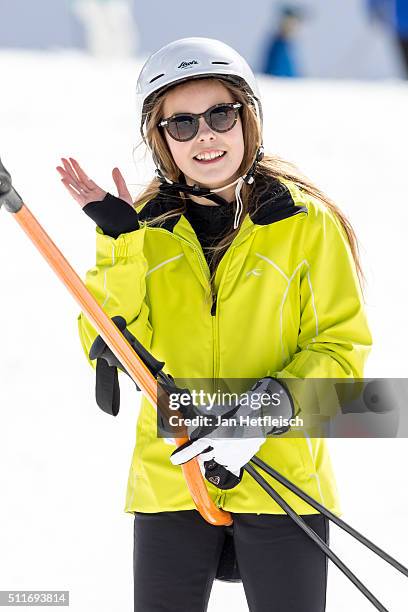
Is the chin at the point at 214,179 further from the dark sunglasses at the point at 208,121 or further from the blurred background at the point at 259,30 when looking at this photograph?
the blurred background at the point at 259,30

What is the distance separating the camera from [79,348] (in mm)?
6883

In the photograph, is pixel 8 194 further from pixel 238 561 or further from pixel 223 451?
pixel 238 561

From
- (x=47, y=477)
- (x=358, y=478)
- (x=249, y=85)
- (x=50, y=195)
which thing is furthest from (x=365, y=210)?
(x=249, y=85)

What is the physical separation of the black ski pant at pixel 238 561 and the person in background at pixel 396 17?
15.3 meters

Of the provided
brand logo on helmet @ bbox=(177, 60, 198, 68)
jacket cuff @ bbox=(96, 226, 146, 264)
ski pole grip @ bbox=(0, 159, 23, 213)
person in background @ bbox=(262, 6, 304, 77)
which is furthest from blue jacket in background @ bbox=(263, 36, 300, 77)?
ski pole grip @ bbox=(0, 159, 23, 213)

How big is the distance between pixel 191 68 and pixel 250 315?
703 mm

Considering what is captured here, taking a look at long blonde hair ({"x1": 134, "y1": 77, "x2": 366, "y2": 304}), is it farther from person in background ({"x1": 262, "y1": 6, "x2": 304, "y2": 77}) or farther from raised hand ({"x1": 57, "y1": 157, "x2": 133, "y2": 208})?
person in background ({"x1": 262, "y1": 6, "x2": 304, "y2": 77})

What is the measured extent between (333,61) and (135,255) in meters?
15.2

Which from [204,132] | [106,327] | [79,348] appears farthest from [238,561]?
[79,348]

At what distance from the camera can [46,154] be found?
1107 cm

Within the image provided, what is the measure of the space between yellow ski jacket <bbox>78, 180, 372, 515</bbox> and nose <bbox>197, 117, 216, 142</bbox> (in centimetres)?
24

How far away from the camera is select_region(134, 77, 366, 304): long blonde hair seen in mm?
2795

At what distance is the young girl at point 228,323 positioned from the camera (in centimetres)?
261

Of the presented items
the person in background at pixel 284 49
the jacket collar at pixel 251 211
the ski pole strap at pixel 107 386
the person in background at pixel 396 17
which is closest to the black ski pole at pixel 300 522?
the ski pole strap at pixel 107 386
